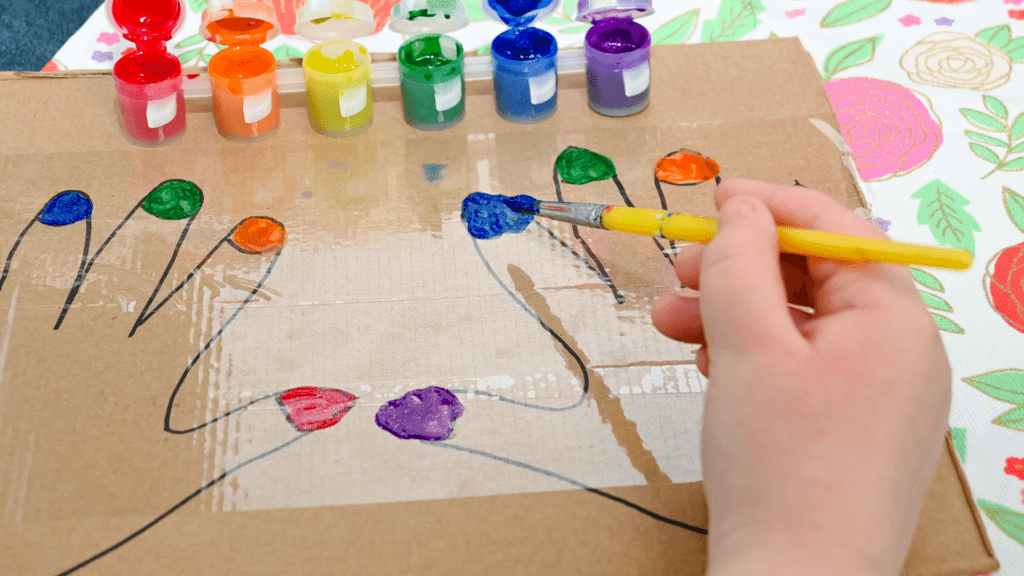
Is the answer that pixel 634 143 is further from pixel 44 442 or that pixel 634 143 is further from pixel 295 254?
pixel 44 442

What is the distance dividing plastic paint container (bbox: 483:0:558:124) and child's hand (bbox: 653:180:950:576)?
0.37 metres

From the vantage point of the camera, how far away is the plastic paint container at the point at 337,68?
84cm

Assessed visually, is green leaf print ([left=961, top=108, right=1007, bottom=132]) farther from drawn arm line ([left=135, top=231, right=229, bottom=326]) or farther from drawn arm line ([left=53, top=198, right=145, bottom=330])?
drawn arm line ([left=53, top=198, right=145, bottom=330])

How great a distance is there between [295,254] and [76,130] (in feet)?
0.96

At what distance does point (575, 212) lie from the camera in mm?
675

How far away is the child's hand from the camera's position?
0.48 meters

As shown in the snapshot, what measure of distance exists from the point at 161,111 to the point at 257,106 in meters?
0.09

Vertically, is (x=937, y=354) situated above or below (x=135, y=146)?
above

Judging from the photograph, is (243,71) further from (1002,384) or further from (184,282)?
(1002,384)

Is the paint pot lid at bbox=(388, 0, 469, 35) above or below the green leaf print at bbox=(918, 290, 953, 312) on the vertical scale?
above

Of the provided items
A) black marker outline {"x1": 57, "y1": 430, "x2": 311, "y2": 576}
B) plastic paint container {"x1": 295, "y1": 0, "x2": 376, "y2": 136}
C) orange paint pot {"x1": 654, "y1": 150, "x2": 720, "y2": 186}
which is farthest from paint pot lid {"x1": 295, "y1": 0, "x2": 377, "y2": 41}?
black marker outline {"x1": 57, "y1": 430, "x2": 311, "y2": 576}

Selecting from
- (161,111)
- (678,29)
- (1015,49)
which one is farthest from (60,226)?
(1015,49)

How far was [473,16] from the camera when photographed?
1.10 metres

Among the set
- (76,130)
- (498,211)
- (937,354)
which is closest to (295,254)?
(498,211)
